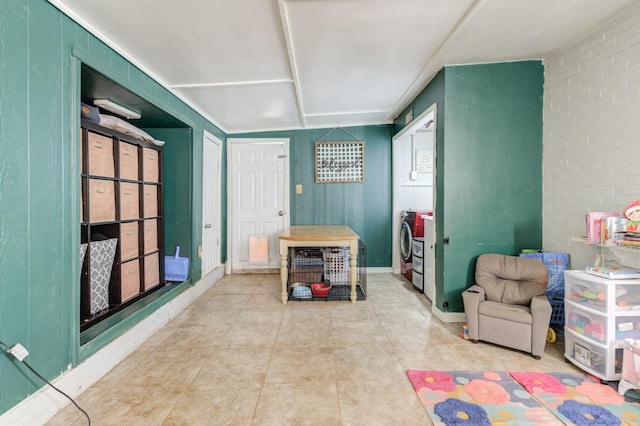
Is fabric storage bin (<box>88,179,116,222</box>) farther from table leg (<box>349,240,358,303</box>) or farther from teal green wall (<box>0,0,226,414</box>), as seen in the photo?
table leg (<box>349,240,358,303</box>)

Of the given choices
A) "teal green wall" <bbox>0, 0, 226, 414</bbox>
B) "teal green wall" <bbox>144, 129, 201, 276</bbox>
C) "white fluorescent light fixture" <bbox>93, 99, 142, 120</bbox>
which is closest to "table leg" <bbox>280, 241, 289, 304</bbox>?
"teal green wall" <bbox>144, 129, 201, 276</bbox>

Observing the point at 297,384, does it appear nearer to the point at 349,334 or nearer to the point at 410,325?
the point at 349,334

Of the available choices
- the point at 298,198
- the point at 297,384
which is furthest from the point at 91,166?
the point at 298,198

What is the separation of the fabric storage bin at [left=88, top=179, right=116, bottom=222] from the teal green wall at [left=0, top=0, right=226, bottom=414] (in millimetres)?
539

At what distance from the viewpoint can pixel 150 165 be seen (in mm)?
3260

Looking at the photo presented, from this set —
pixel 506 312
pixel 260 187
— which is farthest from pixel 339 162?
pixel 506 312

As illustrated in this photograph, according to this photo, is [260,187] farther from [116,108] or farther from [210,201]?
[116,108]

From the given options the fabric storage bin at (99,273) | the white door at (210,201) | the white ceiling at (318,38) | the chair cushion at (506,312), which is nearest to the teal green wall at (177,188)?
the white door at (210,201)

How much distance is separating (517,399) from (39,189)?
9.95ft

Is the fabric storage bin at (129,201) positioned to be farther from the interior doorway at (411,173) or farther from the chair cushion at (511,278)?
the interior doorway at (411,173)

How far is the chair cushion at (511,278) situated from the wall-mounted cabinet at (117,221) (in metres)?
3.34

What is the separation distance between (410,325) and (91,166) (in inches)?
125

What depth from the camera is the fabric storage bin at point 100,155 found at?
7.83 ft

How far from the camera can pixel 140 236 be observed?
312cm
